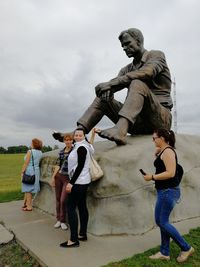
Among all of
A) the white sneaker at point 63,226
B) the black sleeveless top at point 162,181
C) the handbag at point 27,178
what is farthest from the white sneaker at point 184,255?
the handbag at point 27,178

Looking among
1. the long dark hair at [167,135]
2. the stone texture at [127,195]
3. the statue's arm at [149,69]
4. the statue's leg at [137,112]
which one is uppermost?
the statue's arm at [149,69]

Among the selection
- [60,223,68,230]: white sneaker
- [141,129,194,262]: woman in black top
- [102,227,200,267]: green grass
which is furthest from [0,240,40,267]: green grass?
[141,129,194,262]: woman in black top

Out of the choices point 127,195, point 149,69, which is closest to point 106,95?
point 149,69

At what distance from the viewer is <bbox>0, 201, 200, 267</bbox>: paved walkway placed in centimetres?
360

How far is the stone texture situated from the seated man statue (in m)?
0.38

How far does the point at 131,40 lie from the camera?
18.9 feet

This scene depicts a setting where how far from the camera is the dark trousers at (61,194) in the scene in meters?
4.86

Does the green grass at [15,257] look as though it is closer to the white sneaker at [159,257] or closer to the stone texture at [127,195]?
the stone texture at [127,195]

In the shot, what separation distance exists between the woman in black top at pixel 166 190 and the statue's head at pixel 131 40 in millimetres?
2722

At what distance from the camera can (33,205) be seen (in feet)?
21.8

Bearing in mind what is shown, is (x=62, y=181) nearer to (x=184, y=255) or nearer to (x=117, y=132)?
(x=117, y=132)

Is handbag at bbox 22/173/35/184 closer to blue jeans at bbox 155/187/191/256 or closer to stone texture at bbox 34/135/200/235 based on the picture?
stone texture at bbox 34/135/200/235

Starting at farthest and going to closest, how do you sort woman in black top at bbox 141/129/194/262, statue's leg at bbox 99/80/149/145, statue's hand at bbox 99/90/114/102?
statue's hand at bbox 99/90/114/102 → statue's leg at bbox 99/80/149/145 → woman in black top at bbox 141/129/194/262

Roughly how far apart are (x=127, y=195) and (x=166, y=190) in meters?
1.22
